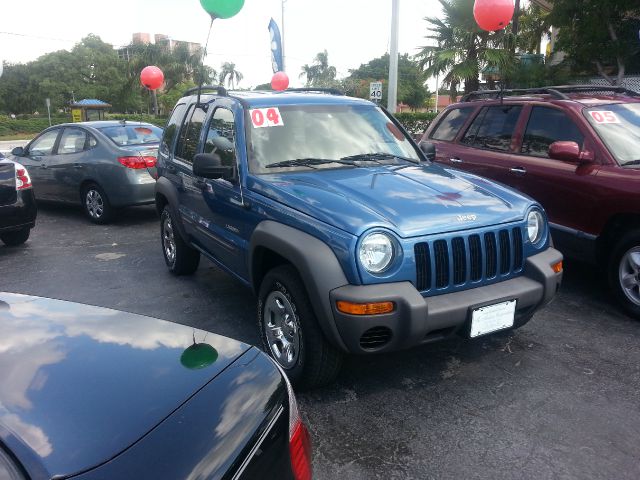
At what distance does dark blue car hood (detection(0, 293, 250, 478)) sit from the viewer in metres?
1.33

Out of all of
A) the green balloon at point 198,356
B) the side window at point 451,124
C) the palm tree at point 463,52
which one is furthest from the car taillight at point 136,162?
the palm tree at point 463,52

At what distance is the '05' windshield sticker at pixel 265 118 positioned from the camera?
12.6 feet

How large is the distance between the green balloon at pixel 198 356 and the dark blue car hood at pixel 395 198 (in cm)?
108

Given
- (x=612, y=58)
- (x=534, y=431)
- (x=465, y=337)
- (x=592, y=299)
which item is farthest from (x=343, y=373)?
(x=612, y=58)

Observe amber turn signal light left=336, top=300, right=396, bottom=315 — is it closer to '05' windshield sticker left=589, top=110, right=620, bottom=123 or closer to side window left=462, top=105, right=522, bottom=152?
'05' windshield sticker left=589, top=110, right=620, bottom=123

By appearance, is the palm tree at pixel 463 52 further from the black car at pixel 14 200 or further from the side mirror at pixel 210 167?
the side mirror at pixel 210 167

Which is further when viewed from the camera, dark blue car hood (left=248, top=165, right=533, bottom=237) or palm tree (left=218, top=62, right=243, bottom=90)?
palm tree (left=218, top=62, right=243, bottom=90)

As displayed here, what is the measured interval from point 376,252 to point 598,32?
14.4 meters

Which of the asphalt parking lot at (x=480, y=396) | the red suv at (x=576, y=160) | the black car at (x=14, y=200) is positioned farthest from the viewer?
the black car at (x=14, y=200)

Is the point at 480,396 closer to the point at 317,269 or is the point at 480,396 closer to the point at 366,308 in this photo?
the point at 366,308

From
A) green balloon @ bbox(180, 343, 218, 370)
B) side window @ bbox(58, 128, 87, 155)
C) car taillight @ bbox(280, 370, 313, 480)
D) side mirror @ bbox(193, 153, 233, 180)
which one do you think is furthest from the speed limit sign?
car taillight @ bbox(280, 370, 313, 480)

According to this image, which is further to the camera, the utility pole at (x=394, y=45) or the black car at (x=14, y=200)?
the utility pole at (x=394, y=45)

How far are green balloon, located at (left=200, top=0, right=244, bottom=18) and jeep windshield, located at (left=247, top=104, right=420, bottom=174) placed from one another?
2.45 meters

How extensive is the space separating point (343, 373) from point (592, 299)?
2.57 metres
